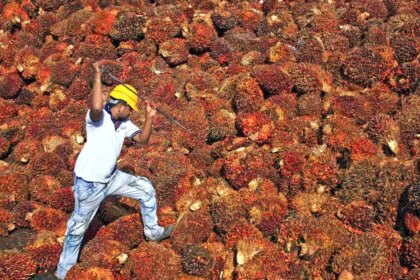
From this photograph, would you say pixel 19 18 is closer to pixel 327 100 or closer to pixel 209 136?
pixel 209 136

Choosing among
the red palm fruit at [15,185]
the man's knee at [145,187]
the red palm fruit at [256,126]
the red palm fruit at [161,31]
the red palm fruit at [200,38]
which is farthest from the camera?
the red palm fruit at [161,31]

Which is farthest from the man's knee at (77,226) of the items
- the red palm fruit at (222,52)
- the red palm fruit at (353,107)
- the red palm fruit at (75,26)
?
the red palm fruit at (75,26)

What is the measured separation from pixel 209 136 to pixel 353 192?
7.62ft

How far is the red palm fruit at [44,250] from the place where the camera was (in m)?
5.56

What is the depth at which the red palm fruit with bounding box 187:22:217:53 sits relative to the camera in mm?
8773

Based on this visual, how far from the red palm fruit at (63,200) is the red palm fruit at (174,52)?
339 cm

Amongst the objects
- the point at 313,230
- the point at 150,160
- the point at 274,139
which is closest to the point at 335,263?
the point at 313,230

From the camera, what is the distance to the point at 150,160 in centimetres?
662

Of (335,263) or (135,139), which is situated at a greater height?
(135,139)

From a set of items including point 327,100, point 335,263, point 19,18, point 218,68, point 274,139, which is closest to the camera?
point 335,263

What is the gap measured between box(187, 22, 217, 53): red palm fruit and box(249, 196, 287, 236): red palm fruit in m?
4.04

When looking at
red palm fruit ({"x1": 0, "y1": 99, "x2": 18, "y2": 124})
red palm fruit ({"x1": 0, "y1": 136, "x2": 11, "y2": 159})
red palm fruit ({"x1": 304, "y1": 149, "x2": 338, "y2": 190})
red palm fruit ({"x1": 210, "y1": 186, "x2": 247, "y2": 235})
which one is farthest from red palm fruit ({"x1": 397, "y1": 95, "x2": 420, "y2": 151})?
red palm fruit ({"x1": 0, "y1": 99, "x2": 18, "y2": 124})

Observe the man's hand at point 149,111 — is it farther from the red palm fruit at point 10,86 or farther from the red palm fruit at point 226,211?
the red palm fruit at point 10,86

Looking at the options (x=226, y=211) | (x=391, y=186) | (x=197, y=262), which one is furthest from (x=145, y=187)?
(x=391, y=186)
